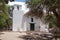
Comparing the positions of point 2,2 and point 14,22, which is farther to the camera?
point 14,22

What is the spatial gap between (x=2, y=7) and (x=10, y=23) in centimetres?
3806

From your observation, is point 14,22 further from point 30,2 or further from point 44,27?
point 30,2

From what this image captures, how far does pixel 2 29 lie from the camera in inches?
1892

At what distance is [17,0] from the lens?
168 ft

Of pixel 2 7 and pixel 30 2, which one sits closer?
pixel 2 7

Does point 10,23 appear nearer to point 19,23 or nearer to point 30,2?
point 19,23

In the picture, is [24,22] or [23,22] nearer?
[23,22]

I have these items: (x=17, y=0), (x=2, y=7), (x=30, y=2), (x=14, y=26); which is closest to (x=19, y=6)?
(x=17, y=0)

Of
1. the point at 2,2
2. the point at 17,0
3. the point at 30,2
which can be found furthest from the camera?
the point at 17,0

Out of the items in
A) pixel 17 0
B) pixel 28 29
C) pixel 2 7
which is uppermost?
pixel 17 0

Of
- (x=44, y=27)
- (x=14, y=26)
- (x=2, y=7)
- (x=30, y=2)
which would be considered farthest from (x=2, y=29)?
(x=2, y=7)

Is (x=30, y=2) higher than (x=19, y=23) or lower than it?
higher

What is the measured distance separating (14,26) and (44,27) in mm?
7349

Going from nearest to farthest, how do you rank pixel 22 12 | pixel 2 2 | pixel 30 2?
pixel 2 2, pixel 30 2, pixel 22 12
